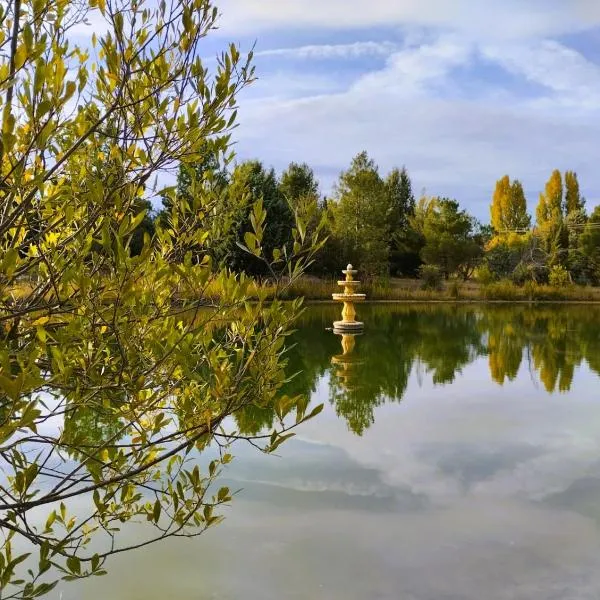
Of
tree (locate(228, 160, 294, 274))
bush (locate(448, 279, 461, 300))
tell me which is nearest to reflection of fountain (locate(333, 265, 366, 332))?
tree (locate(228, 160, 294, 274))

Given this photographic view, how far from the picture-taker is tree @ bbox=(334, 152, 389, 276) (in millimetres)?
19703

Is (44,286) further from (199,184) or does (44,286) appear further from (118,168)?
(199,184)

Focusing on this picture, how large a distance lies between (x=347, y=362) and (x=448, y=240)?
1525 centimetres

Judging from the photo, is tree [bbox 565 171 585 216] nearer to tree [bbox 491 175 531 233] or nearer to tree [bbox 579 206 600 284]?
tree [bbox 491 175 531 233]

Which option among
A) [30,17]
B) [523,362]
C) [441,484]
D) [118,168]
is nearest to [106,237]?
[118,168]

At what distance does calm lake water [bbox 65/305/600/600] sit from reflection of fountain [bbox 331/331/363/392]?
94mm

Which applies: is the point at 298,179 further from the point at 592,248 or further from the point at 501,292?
the point at 592,248

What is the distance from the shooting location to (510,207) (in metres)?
32.1

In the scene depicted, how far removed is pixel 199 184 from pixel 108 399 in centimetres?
67

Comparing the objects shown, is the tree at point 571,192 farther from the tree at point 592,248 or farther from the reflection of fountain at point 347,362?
the reflection of fountain at point 347,362

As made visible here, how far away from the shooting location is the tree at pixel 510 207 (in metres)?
31.9

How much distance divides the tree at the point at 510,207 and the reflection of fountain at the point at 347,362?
980 inches

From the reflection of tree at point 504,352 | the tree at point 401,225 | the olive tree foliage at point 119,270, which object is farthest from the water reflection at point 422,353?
the tree at point 401,225

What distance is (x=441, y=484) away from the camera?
10.7 feet
